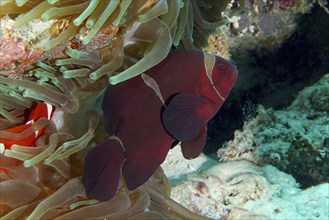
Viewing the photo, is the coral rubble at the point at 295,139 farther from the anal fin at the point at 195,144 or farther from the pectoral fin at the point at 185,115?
the pectoral fin at the point at 185,115

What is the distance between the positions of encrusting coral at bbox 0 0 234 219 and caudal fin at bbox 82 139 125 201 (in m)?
0.08

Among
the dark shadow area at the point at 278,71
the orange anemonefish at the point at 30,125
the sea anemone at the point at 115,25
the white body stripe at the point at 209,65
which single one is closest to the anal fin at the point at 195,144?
the white body stripe at the point at 209,65

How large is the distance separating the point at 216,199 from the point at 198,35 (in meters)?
1.12

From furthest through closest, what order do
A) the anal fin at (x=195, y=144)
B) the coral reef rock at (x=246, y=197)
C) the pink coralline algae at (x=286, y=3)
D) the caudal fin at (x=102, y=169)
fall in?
the pink coralline algae at (x=286, y=3) → the coral reef rock at (x=246, y=197) → the anal fin at (x=195, y=144) → the caudal fin at (x=102, y=169)

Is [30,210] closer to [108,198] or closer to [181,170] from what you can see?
[108,198]

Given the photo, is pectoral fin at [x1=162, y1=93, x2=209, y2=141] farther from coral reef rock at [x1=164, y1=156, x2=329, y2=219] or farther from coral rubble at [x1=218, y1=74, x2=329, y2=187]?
coral rubble at [x1=218, y1=74, x2=329, y2=187]

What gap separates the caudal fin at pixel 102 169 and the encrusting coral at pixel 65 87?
0.25ft

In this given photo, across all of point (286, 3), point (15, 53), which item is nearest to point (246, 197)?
point (15, 53)

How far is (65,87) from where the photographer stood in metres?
1.79

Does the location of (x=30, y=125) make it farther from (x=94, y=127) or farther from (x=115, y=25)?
(x=115, y=25)

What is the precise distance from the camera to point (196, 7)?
2277mm

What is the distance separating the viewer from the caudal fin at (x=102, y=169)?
1726mm

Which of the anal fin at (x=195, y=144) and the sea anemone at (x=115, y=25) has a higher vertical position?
the sea anemone at (x=115, y=25)

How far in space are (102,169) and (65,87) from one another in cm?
42
